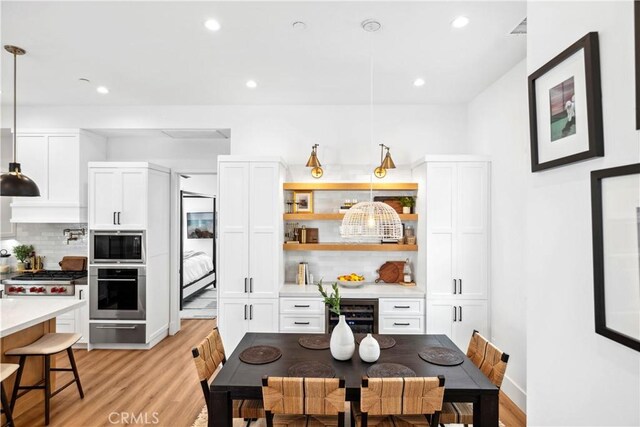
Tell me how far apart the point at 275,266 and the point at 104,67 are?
2.51 m

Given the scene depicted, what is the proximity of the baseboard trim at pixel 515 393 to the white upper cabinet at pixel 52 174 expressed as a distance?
16.7 feet

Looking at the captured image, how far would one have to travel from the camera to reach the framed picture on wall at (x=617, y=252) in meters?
0.75

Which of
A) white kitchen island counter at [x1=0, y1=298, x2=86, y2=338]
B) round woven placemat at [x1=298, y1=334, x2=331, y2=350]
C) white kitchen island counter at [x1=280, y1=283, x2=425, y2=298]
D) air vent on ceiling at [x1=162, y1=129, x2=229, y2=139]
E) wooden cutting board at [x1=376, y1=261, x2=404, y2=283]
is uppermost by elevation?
air vent on ceiling at [x1=162, y1=129, x2=229, y2=139]

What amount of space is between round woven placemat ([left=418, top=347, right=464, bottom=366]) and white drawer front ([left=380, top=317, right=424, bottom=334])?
3.87 ft

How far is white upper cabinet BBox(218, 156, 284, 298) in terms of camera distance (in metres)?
3.79

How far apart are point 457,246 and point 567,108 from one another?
2.90 meters

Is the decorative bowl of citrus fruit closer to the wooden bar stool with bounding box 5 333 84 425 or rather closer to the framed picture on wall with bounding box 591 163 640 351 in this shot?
the wooden bar stool with bounding box 5 333 84 425

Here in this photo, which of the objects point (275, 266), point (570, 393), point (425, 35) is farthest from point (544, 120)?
point (275, 266)

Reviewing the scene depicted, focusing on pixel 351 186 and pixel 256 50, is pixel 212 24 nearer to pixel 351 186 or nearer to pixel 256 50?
pixel 256 50

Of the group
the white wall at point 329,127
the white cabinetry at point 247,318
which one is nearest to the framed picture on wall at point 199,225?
the white wall at point 329,127

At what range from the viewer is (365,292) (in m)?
3.79

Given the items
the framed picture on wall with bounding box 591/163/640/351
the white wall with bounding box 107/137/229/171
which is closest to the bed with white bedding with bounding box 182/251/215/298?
the white wall with bounding box 107/137/229/171

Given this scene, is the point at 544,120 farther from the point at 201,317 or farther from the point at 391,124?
the point at 201,317

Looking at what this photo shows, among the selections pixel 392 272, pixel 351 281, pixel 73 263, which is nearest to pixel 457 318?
pixel 392 272
